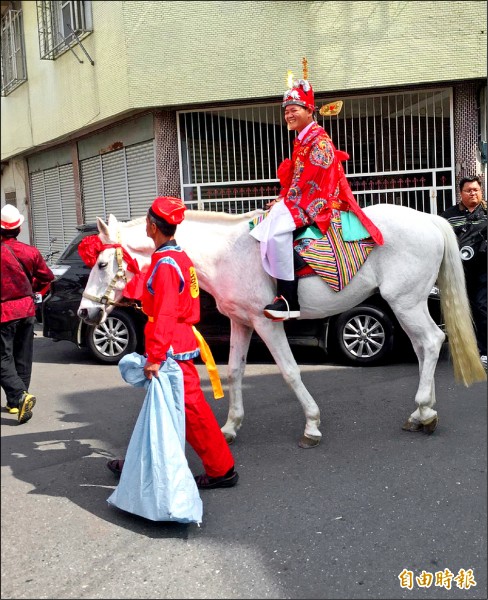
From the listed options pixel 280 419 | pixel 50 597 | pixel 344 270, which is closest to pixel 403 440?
pixel 280 419

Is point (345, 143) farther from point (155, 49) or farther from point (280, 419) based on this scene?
point (280, 419)

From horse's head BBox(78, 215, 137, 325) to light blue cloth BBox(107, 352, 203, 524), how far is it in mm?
847

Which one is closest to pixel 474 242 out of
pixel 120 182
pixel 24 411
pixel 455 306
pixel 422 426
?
pixel 455 306

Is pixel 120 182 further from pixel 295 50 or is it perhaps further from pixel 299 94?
pixel 299 94

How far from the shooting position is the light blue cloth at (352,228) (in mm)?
4490

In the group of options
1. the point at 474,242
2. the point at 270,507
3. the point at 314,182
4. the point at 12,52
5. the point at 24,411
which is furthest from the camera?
the point at 474,242

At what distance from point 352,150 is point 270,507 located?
810cm

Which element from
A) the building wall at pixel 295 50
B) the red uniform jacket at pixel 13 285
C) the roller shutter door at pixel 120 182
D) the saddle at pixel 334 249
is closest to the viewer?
the red uniform jacket at pixel 13 285

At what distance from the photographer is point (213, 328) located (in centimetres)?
708

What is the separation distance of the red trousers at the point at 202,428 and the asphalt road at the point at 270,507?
208mm

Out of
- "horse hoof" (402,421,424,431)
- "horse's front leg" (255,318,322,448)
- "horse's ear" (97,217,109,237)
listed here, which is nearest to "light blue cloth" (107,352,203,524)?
"horse's ear" (97,217,109,237)

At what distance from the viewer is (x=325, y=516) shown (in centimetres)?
343

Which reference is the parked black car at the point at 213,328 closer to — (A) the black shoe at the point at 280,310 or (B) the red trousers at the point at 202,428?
(A) the black shoe at the point at 280,310

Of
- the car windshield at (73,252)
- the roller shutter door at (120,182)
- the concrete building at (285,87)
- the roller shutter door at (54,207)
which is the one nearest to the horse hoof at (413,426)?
the car windshield at (73,252)
